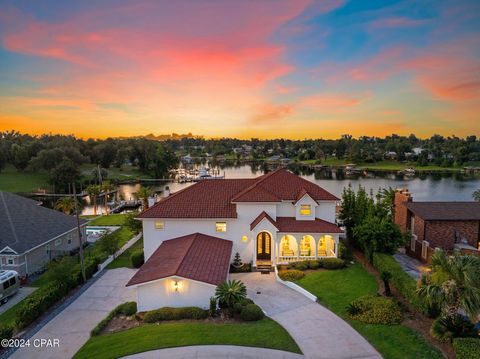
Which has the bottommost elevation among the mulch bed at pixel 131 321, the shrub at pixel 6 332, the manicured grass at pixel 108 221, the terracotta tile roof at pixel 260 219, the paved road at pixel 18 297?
the paved road at pixel 18 297

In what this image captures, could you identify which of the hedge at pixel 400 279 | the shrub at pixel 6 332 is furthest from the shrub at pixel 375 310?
the shrub at pixel 6 332

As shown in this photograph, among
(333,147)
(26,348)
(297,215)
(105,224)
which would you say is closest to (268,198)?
(297,215)

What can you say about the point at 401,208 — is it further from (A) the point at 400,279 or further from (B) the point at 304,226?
(A) the point at 400,279

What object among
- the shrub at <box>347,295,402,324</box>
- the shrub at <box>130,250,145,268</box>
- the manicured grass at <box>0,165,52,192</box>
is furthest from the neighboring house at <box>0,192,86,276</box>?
the manicured grass at <box>0,165,52,192</box>

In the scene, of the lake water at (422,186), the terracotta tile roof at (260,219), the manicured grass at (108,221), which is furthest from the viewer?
the lake water at (422,186)

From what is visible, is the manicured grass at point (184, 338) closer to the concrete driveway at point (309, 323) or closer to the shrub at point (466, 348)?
the concrete driveway at point (309, 323)

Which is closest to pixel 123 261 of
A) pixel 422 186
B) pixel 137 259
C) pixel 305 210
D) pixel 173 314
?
pixel 137 259
